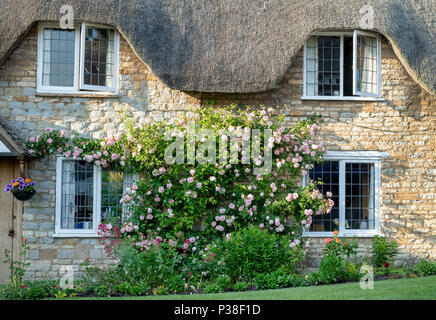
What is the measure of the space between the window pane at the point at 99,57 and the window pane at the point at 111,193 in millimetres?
1875

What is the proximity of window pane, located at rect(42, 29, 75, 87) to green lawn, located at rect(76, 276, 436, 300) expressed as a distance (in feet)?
15.9

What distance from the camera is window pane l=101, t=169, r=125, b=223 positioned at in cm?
1021

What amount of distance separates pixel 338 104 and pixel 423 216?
292 centimetres

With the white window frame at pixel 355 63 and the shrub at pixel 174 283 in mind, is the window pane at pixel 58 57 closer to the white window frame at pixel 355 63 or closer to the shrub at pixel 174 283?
the shrub at pixel 174 283

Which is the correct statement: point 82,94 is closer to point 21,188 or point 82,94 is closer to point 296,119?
point 21,188

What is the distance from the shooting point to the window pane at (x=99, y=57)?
33.6ft

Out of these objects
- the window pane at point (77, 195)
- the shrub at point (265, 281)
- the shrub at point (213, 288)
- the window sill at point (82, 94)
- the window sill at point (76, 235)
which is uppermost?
the window sill at point (82, 94)

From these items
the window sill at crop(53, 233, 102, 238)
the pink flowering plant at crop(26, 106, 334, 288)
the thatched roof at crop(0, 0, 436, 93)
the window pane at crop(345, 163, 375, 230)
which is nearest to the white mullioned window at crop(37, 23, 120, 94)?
the thatched roof at crop(0, 0, 436, 93)

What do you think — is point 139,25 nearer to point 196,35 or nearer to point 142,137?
point 196,35

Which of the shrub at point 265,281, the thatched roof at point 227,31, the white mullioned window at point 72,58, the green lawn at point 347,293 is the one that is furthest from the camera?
the white mullioned window at point 72,58

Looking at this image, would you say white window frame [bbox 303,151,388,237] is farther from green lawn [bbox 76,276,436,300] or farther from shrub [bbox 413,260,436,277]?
green lawn [bbox 76,276,436,300]

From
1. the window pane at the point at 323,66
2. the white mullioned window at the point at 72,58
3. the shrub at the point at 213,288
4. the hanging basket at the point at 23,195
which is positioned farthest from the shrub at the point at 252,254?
the white mullioned window at the point at 72,58
